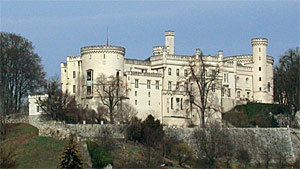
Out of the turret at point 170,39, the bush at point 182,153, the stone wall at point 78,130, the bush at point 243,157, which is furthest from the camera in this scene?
the turret at point 170,39

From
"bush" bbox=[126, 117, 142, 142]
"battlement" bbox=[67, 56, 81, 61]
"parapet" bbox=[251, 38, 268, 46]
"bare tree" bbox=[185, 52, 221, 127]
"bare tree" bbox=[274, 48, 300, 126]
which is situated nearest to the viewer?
Result: "bush" bbox=[126, 117, 142, 142]

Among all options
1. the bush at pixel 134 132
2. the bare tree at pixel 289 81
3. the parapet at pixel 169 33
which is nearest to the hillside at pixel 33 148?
the bush at pixel 134 132

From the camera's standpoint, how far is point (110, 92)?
316 feet

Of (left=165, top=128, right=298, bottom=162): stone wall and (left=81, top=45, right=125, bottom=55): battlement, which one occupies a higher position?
(left=81, top=45, right=125, bottom=55): battlement

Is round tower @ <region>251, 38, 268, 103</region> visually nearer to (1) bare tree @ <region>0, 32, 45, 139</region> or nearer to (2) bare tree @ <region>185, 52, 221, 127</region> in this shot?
(2) bare tree @ <region>185, 52, 221, 127</region>

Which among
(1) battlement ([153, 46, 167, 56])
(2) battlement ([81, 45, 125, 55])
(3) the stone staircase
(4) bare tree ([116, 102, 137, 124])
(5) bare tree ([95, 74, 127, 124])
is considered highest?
(1) battlement ([153, 46, 167, 56])

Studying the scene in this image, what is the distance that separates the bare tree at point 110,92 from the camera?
9619 centimetres

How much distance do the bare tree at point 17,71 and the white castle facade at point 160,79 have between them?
3318 mm

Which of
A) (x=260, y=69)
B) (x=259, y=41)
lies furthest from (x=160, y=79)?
(x=259, y=41)

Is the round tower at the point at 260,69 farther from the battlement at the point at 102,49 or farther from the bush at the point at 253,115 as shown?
the battlement at the point at 102,49

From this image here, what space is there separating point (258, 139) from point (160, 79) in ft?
49.0

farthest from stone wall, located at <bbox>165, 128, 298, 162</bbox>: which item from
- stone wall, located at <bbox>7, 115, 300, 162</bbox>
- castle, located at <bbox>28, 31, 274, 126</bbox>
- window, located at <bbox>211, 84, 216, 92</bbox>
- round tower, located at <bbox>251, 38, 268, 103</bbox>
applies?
round tower, located at <bbox>251, 38, 268, 103</bbox>

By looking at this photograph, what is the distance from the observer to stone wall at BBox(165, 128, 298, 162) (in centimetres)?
9000

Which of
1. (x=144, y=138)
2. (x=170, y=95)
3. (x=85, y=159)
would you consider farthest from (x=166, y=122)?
(x=85, y=159)
